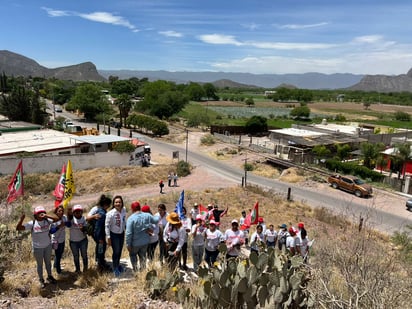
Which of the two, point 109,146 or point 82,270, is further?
point 109,146

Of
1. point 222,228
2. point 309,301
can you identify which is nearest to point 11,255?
point 309,301

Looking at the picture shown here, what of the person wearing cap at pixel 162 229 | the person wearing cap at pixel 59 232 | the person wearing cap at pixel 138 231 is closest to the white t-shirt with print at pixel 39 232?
the person wearing cap at pixel 59 232

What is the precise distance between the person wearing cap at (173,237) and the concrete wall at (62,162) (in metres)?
23.7

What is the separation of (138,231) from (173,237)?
920 millimetres

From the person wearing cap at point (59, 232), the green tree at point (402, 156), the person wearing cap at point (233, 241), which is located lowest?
the green tree at point (402, 156)

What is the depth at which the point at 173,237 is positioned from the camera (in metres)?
7.89

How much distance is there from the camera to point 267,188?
29.0 m

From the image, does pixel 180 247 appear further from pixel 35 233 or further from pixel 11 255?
pixel 11 255

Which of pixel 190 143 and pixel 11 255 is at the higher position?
pixel 11 255

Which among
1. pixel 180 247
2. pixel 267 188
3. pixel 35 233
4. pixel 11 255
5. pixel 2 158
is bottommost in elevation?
pixel 267 188

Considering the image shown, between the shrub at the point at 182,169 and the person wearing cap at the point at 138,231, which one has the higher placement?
the person wearing cap at the point at 138,231

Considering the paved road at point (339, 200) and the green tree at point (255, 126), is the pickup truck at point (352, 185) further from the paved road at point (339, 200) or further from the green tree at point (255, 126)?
the green tree at point (255, 126)

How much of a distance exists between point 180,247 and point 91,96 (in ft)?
203

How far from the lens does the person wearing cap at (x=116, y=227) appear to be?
7105 mm
